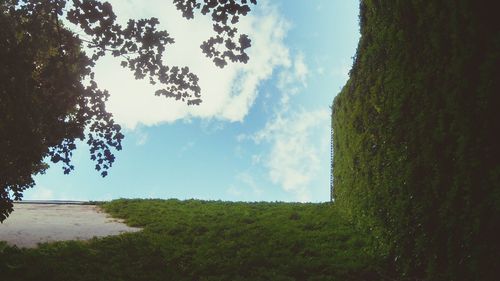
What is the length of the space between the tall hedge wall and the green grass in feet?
2.80

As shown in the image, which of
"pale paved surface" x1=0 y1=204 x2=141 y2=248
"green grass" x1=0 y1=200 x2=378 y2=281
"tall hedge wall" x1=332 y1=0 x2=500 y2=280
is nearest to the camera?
"tall hedge wall" x1=332 y1=0 x2=500 y2=280

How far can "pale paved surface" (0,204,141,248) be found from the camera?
9641mm

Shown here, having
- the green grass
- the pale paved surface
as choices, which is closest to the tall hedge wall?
the green grass

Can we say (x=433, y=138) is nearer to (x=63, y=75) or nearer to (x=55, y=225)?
(x=63, y=75)

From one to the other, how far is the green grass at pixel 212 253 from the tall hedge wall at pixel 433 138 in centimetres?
85

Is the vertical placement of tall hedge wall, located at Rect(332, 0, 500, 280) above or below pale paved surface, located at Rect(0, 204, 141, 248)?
above

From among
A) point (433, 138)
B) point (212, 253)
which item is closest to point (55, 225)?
point (212, 253)

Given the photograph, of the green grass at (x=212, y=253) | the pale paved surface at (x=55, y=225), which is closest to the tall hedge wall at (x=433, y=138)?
the green grass at (x=212, y=253)

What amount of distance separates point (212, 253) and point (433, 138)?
5019 millimetres

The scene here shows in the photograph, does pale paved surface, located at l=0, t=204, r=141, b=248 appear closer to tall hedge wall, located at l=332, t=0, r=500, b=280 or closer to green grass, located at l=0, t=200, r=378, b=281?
green grass, located at l=0, t=200, r=378, b=281

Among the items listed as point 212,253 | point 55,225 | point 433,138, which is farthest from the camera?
point 55,225

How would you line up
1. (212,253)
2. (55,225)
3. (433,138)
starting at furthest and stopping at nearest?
(55,225), (212,253), (433,138)

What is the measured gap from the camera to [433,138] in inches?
237

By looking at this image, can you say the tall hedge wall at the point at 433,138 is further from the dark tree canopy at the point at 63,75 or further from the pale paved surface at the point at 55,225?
the pale paved surface at the point at 55,225
